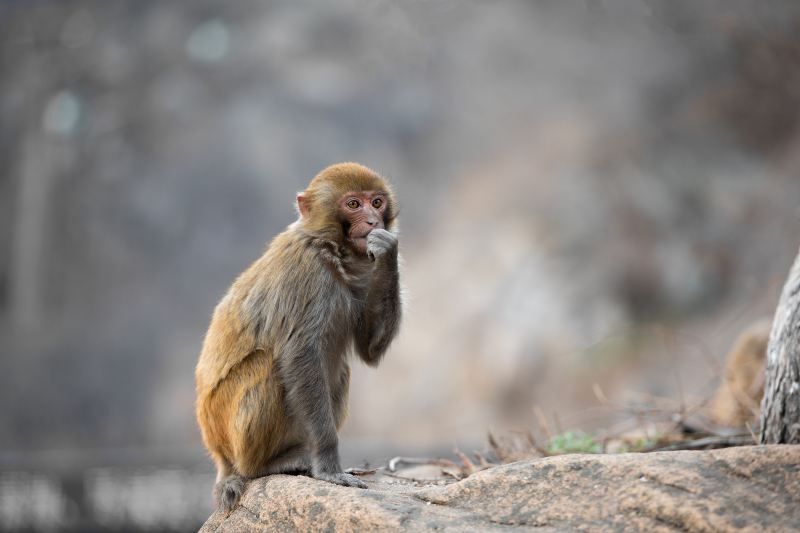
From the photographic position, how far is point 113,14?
1580 centimetres

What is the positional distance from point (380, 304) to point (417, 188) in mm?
10491

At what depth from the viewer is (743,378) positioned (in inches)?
242

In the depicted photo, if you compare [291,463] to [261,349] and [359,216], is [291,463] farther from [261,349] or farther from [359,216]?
[359,216]

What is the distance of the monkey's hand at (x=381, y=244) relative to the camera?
3740 mm

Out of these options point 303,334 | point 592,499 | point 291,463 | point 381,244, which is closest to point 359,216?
point 381,244

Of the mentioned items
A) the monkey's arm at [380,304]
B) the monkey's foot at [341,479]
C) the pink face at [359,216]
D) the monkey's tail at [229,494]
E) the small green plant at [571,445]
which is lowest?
the small green plant at [571,445]

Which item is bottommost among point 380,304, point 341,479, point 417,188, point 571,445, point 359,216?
point 571,445

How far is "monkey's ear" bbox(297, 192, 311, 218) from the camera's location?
4012 mm

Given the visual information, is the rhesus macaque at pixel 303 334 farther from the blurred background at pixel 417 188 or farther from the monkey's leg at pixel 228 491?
the blurred background at pixel 417 188

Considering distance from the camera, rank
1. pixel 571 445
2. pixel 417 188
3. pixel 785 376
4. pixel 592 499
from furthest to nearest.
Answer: pixel 417 188, pixel 571 445, pixel 785 376, pixel 592 499

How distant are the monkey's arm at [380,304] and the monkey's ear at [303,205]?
1.34 ft

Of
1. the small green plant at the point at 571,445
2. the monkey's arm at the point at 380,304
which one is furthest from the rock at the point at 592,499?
the small green plant at the point at 571,445

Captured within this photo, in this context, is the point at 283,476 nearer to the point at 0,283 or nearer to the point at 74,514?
the point at 74,514

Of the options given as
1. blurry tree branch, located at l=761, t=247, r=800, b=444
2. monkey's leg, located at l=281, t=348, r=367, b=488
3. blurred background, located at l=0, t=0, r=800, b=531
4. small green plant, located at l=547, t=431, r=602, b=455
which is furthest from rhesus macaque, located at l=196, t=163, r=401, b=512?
blurred background, located at l=0, t=0, r=800, b=531
